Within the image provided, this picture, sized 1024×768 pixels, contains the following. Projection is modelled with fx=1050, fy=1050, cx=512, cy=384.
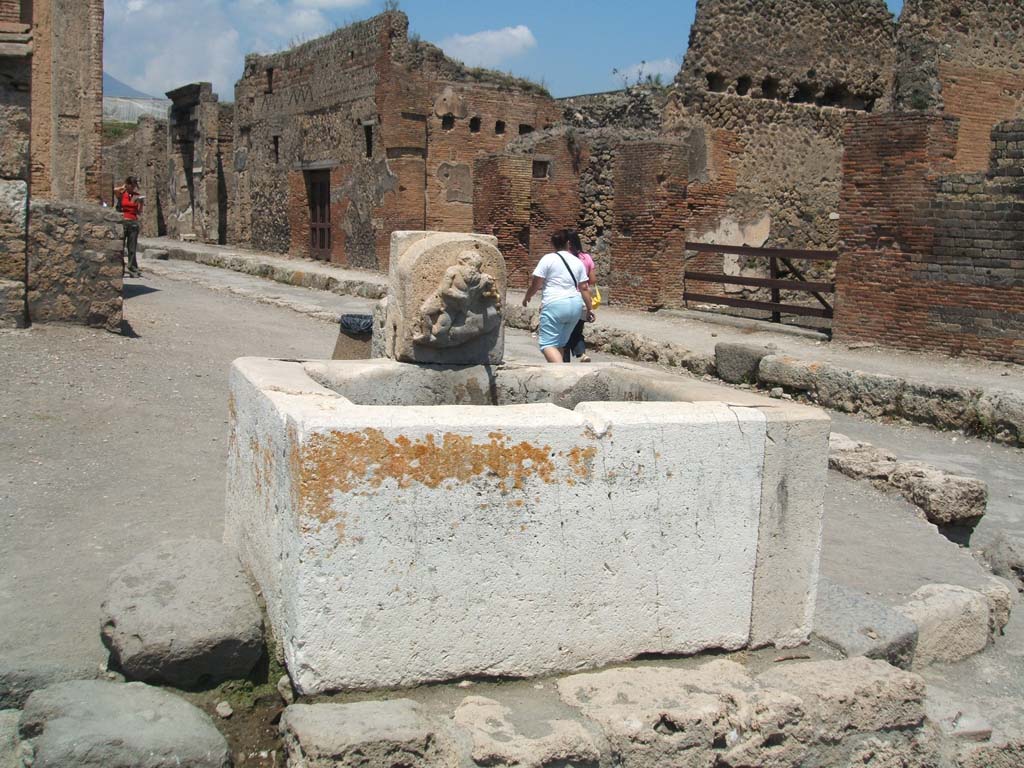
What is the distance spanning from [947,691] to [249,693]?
248 cm

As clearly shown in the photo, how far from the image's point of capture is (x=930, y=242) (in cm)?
1198

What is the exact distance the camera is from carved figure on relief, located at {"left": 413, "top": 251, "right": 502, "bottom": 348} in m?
4.02

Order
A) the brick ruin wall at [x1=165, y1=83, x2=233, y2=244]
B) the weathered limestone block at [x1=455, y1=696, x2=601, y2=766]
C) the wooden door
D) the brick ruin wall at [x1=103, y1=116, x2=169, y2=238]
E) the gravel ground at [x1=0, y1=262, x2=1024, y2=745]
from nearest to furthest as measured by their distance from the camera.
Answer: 1. the weathered limestone block at [x1=455, y1=696, x2=601, y2=766]
2. the gravel ground at [x1=0, y1=262, x2=1024, y2=745]
3. the wooden door
4. the brick ruin wall at [x1=165, y1=83, x2=233, y2=244]
5. the brick ruin wall at [x1=103, y1=116, x2=169, y2=238]

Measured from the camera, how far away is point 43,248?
7859mm

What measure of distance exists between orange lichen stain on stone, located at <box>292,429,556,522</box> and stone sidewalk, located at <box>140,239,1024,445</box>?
262 inches

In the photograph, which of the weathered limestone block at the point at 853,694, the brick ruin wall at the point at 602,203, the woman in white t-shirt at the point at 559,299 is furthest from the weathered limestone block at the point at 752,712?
the brick ruin wall at the point at 602,203

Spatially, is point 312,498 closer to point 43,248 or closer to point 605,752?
point 605,752

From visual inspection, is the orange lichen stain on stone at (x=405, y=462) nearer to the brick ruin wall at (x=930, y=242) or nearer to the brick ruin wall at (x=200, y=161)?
the brick ruin wall at (x=930, y=242)

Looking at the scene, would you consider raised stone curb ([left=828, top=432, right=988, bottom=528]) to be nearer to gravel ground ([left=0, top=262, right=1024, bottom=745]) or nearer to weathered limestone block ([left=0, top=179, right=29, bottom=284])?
gravel ground ([left=0, top=262, right=1024, bottom=745])

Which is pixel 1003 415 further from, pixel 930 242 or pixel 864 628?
pixel 864 628

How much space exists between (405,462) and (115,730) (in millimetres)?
1013

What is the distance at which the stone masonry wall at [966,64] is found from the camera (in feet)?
57.1

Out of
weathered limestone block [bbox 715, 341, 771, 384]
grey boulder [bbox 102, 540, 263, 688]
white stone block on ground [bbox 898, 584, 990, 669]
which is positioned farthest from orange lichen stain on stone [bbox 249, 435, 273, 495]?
weathered limestone block [bbox 715, 341, 771, 384]

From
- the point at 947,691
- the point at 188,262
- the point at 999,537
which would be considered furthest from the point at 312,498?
the point at 188,262
